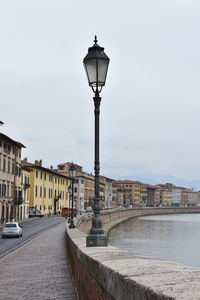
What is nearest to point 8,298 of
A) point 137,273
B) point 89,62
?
point 89,62

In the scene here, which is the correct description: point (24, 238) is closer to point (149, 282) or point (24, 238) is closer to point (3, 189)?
point (3, 189)

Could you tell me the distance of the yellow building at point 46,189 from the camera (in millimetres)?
79000

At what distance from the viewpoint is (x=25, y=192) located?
72.3m

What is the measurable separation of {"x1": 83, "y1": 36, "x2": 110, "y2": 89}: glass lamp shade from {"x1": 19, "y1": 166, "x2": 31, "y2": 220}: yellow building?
6166 centimetres

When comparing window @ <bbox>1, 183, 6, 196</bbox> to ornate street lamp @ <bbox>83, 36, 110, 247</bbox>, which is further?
window @ <bbox>1, 183, 6, 196</bbox>

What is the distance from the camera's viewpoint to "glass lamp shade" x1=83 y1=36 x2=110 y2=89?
330 inches

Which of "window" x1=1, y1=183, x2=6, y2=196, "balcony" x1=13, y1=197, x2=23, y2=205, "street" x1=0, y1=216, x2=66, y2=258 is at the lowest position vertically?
"street" x1=0, y1=216, x2=66, y2=258

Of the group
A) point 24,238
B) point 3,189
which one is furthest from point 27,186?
point 24,238

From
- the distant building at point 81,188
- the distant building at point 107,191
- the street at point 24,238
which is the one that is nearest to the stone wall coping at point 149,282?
the street at point 24,238

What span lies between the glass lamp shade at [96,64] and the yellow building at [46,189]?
70172mm

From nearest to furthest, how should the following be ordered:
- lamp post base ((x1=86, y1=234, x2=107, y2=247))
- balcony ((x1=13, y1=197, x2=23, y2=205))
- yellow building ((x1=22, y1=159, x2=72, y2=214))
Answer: lamp post base ((x1=86, y1=234, x2=107, y2=247))
balcony ((x1=13, y1=197, x2=23, y2=205))
yellow building ((x1=22, y1=159, x2=72, y2=214))

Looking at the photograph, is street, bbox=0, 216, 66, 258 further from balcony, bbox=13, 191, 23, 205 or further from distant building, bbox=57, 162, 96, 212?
distant building, bbox=57, 162, 96, 212

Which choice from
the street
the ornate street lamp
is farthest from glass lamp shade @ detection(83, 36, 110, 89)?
the street

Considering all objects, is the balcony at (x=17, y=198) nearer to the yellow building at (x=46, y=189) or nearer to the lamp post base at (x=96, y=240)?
the yellow building at (x=46, y=189)
